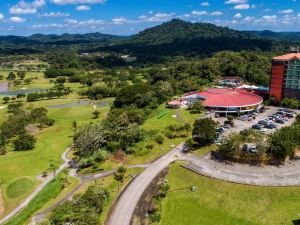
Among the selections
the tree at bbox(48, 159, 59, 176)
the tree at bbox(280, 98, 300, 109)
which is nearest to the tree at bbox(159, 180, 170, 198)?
the tree at bbox(48, 159, 59, 176)

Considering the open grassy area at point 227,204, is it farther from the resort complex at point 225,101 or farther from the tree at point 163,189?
the resort complex at point 225,101

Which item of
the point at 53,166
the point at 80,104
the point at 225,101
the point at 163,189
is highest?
the point at 225,101

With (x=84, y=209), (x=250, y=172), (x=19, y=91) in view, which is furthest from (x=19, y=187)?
(x=19, y=91)

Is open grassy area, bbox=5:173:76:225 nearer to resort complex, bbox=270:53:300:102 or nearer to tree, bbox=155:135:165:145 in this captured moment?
tree, bbox=155:135:165:145

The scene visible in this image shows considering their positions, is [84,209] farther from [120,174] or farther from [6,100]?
[6,100]

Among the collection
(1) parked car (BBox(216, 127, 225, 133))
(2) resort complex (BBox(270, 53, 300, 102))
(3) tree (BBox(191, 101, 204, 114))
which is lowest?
(1) parked car (BBox(216, 127, 225, 133))
